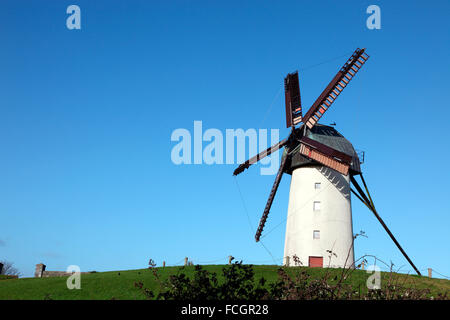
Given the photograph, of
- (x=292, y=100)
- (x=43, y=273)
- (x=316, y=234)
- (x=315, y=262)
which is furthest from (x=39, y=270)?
(x=292, y=100)

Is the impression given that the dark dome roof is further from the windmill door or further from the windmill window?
the windmill door

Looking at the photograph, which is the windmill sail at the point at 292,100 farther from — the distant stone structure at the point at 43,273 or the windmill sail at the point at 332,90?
the distant stone structure at the point at 43,273

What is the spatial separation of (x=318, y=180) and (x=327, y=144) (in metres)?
2.85

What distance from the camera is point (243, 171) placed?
35938 millimetres

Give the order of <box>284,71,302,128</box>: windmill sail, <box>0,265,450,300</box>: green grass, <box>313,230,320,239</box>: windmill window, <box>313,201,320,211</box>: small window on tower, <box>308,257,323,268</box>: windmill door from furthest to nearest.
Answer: <box>284,71,302,128</box>: windmill sail
<box>313,201,320,211</box>: small window on tower
<box>313,230,320,239</box>: windmill window
<box>308,257,323,268</box>: windmill door
<box>0,265,450,300</box>: green grass

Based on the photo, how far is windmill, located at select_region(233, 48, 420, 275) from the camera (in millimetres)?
31422

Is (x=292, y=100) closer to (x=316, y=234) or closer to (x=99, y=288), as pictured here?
(x=316, y=234)

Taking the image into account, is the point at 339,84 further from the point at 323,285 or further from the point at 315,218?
the point at 323,285

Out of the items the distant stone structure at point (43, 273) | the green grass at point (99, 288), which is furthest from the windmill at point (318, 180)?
the distant stone structure at point (43, 273)

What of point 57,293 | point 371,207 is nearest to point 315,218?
point 371,207

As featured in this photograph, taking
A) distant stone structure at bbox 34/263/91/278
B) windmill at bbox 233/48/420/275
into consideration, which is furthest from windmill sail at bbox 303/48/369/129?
distant stone structure at bbox 34/263/91/278

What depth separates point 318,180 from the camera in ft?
108
